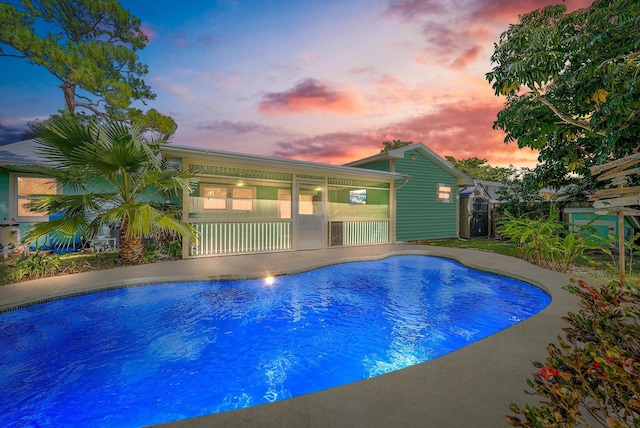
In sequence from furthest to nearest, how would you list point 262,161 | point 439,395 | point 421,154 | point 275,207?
1. point 421,154
2. point 275,207
3. point 262,161
4. point 439,395

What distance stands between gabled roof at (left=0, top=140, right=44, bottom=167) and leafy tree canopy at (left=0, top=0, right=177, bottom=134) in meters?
4.25

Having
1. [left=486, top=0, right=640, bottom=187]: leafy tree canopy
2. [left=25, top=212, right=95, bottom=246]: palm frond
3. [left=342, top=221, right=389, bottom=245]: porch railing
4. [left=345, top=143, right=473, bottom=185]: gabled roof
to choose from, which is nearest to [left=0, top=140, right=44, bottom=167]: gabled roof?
[left=25, top=212, right=95, bottom=246]: palm frond

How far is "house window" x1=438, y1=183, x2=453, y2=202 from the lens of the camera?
1263cm

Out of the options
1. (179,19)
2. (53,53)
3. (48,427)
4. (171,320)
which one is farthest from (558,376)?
(53,53)

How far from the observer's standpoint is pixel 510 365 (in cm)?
217

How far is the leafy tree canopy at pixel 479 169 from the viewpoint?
27.4m

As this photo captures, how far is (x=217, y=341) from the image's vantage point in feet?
10.7

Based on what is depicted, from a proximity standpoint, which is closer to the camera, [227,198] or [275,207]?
[227,198]

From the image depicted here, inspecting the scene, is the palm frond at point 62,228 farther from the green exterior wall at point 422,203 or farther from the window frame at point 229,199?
the green exterior wall at point 422,203

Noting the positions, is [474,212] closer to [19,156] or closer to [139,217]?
[139,217]

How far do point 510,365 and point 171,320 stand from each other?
393cm

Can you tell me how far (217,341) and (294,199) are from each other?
18.9 feet

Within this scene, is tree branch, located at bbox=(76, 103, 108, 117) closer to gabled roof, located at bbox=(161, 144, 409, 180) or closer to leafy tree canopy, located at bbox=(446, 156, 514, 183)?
gabled roof, located at bbox=(161, 144, 409, 180)

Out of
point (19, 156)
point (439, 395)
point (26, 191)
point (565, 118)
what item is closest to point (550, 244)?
point (565, 118)
